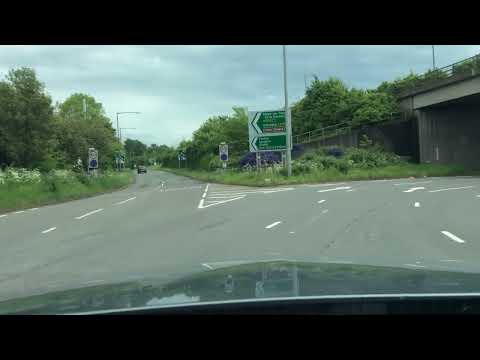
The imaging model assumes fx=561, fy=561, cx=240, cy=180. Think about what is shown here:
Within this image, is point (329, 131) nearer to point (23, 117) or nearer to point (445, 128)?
point (445, 128)

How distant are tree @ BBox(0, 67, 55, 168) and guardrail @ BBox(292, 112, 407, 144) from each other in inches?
1080

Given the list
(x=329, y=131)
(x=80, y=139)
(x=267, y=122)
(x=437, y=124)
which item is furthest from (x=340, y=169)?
(x=80, y=139)

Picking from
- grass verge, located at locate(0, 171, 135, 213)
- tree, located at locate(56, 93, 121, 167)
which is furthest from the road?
tree, located at locate(56, 93, 121, 167)

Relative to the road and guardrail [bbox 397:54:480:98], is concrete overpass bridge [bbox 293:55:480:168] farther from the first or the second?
the road

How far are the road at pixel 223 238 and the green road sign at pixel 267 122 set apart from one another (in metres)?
17.6

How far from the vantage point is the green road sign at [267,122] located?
125 feet

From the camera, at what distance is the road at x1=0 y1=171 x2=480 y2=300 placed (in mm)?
8298

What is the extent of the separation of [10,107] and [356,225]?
27462 mm

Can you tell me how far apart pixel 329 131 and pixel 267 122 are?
66.4 feet

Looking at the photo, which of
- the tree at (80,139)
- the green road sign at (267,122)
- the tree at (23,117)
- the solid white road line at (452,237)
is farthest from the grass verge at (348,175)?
the solid white road line at (452,237)

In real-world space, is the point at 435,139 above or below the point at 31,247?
above
